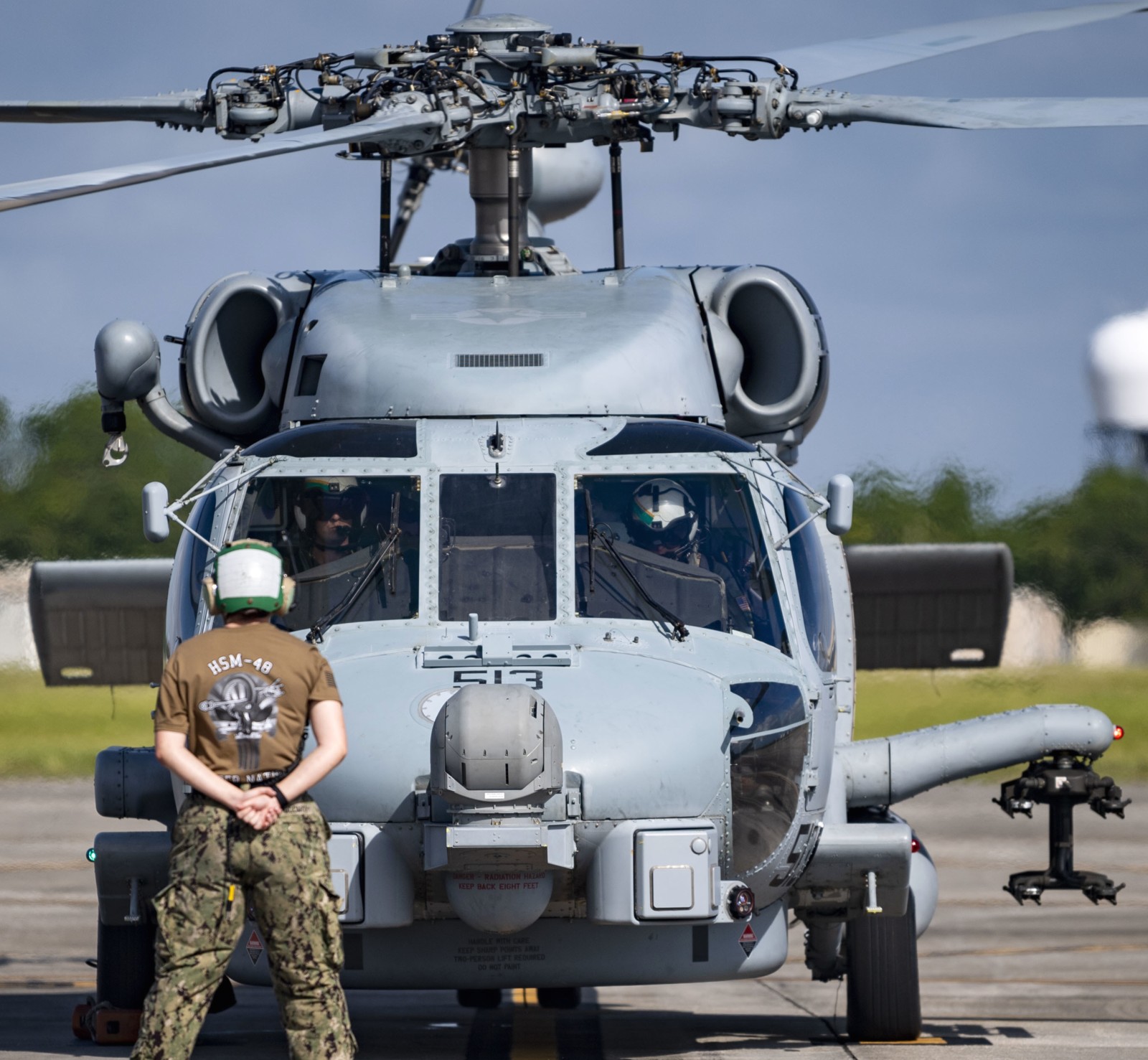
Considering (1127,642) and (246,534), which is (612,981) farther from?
(1127,642)

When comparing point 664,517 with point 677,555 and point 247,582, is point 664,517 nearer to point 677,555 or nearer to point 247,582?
point 677,555

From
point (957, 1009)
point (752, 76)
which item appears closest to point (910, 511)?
point (957, 1009)

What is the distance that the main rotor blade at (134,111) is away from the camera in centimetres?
944

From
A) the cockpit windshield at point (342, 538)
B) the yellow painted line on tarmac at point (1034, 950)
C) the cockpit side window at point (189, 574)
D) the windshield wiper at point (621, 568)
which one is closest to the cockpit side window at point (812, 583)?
the windshield wiper at point (621, 568)

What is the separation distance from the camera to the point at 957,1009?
11.2m

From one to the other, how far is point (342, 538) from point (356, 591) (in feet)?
0.90

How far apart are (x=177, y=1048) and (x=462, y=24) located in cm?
531

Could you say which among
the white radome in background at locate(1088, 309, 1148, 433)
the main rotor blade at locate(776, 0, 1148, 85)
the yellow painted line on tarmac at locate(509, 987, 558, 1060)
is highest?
the main rotor blade at locate(776, 0, 1148, 85)

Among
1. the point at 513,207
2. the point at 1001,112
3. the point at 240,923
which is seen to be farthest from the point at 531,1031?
the point at 1001,112

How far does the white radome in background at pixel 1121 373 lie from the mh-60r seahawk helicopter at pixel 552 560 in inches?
60.3

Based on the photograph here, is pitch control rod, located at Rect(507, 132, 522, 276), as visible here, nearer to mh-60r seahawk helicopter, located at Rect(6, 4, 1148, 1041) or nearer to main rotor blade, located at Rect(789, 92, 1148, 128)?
mh-60r seahawk helicopter, located at Rect(6, 4, 1148, 1041)

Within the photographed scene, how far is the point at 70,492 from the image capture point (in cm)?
1948

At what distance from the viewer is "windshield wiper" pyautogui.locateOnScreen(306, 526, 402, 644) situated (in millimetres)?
7945

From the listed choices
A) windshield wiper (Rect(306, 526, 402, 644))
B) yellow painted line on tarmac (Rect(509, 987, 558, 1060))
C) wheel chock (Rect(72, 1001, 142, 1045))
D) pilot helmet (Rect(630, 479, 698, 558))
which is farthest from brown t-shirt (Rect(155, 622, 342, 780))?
wheel chock (Rect(72, 1001, 142, 1045))
